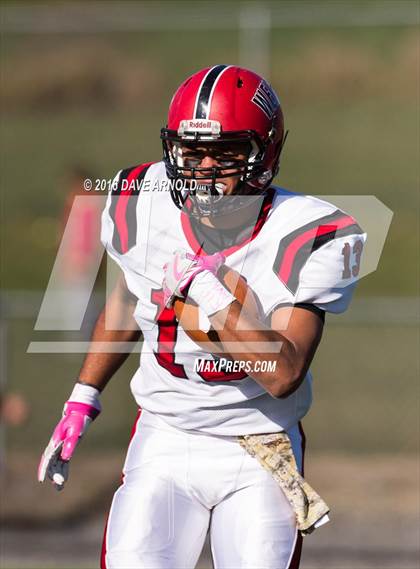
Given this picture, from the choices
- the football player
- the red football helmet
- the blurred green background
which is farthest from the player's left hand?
the blurred green background

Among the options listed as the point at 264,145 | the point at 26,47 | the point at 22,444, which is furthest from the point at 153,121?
the point at 264,145

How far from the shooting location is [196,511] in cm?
271

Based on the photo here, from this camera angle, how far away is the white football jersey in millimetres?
2705

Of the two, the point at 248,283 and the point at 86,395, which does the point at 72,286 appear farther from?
the point at 248,283

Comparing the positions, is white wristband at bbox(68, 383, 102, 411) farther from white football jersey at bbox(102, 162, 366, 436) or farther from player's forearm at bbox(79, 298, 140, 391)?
white football jersey at bbox(102, 162, 366, 436)

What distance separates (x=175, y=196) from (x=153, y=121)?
866 cm

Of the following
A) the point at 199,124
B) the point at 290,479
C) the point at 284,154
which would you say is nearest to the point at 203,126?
the point at 199,124

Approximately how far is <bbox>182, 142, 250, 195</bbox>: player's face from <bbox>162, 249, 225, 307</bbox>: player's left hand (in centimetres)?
23

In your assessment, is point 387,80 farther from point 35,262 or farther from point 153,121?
point 35,262

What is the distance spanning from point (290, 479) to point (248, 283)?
48cm

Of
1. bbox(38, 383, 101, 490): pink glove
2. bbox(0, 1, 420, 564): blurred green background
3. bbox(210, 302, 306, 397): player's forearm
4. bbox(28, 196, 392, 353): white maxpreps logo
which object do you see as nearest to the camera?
bbox(210, 302, 306, 397): player's forearm

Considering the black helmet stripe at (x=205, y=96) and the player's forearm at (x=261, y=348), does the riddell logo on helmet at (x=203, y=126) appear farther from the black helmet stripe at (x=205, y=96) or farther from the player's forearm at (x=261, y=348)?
the player's forearm at (x=261, y=348)

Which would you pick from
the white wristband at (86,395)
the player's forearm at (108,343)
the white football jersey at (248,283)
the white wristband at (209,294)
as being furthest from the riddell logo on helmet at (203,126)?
the white wristband at (86,395)

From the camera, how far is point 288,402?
2.78m
